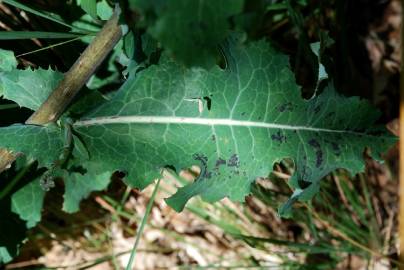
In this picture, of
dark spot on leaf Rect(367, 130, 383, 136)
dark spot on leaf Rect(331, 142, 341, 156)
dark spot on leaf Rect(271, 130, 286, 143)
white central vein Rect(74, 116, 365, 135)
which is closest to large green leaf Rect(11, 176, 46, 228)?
white central vein Rect(74, 116, 365, 135)

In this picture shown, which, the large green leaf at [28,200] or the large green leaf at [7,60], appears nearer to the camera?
the large green leaf at [7,60]

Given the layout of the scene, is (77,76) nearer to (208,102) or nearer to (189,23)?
(208,102)

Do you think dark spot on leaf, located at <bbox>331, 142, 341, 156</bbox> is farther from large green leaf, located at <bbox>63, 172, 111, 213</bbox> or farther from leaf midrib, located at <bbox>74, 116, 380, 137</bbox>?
large green leaf, located at <bbox>63, 172, 111, 213</bbox>

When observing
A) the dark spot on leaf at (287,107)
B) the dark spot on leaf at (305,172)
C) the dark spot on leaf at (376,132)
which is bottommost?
the dark spot on leaf at (305,172)

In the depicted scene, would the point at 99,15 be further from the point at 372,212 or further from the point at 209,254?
the point at 372,212

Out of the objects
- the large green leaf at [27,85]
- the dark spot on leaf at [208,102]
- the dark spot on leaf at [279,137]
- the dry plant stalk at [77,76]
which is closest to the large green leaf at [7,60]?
the large green leaf at [27,85]

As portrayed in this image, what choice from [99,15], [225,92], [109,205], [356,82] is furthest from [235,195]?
[356,82]

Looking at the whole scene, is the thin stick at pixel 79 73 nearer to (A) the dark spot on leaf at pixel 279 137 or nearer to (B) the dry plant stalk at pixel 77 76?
(B) the dry plant stalk at pixel 77 76
